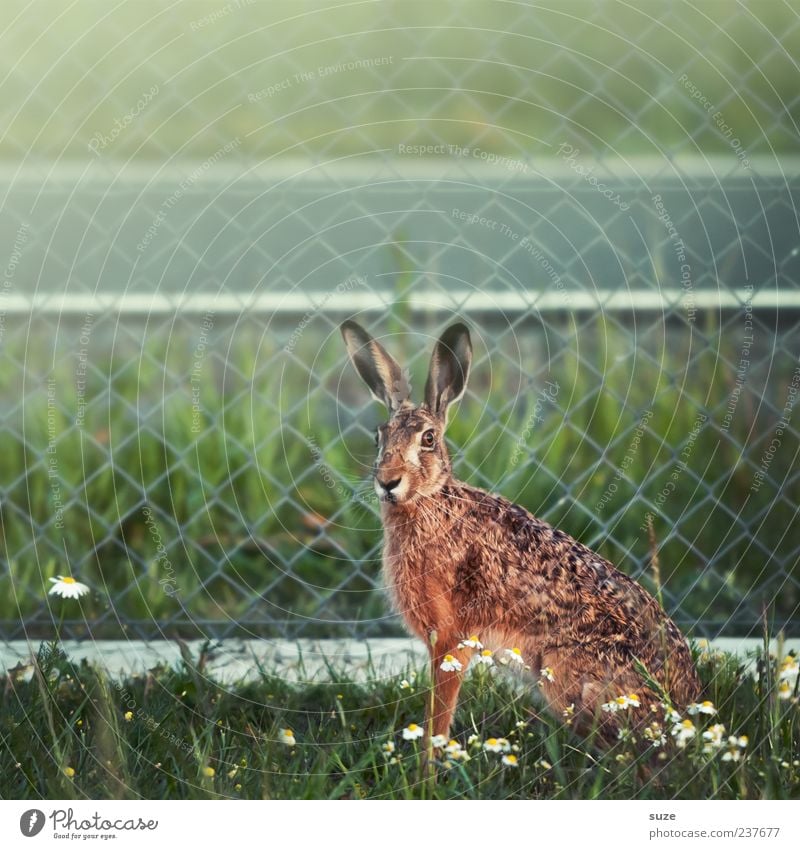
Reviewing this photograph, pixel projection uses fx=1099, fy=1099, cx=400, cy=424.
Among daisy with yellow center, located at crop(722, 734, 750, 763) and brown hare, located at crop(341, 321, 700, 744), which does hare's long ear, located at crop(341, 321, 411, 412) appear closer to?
brown hare, located at crop(341, 321, 700, 744)

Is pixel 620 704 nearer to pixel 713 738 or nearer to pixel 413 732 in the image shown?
pixel 713 738

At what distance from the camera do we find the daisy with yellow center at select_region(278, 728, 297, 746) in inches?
70.7

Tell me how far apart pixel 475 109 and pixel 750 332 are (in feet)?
2.60

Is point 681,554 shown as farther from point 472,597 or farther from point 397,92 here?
point 397,92

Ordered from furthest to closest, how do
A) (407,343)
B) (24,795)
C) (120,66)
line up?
(407,343)
(120,66)
(24,795)

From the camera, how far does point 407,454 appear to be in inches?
69.2

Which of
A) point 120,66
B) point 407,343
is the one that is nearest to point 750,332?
point 407,343

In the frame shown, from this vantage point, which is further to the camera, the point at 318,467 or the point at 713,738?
the point at 318,467

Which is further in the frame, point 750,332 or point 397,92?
point 750,332

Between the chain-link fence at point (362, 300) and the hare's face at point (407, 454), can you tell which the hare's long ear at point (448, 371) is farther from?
the chain-link fence at point (362, 300)

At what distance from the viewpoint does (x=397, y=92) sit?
2303mm

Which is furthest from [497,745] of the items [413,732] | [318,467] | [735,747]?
[318,467]

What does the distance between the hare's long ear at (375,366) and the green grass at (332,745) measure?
0.52 m

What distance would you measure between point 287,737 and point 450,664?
0.97ft
